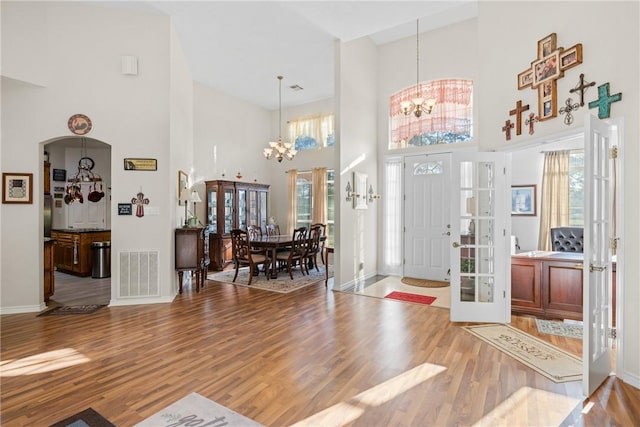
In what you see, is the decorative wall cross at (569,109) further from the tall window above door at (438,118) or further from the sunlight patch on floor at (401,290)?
the tall window above door at (438,118)

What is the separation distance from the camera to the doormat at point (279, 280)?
18.5ft

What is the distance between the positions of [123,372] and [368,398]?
2.00 metres

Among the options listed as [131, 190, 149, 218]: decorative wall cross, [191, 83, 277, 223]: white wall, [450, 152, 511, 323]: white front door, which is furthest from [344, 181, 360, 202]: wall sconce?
[191, 83, 277, 223]: white wall

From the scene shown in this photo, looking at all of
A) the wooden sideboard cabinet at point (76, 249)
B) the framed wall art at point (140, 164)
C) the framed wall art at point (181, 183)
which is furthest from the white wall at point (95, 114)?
the wooden sideboard cabinet at point (76, 249)

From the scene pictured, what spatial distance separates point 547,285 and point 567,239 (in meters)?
1.86

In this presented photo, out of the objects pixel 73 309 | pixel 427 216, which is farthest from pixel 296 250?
pixel 73 309

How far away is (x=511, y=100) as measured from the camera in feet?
12.6

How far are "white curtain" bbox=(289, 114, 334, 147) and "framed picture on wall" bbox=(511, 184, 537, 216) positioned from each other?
4411 millimetres

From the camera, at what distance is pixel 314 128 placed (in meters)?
8.67

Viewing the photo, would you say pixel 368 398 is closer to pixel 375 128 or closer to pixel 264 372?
pixel 264 372

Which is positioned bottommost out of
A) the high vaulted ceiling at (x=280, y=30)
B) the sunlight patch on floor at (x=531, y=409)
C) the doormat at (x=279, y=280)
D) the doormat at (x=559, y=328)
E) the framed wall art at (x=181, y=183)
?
the doormat at (x=559, y=328)

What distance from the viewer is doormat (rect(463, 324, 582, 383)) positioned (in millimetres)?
2691

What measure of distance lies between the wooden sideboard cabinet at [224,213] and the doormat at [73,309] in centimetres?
293

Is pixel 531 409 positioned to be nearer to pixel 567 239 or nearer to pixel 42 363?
pixel 42 363
